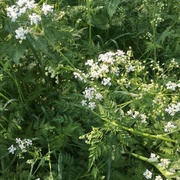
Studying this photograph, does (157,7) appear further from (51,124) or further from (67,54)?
(51,124)

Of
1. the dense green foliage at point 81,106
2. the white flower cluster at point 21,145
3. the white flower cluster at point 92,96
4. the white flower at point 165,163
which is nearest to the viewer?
the white flower at point 165,163

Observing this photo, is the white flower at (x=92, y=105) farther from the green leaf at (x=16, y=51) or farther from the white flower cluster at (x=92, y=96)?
the green leaf at (x=16, y=51)

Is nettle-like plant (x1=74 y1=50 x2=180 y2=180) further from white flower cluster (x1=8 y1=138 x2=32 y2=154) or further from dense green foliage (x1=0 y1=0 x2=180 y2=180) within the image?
white flower cluster (x1=8 y1=138 x2=32 y2=154)

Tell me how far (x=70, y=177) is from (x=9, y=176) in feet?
1.69

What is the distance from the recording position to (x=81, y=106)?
277cm

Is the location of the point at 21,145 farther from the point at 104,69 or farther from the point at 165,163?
the point at 165,163

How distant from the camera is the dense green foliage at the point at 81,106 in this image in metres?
2.46

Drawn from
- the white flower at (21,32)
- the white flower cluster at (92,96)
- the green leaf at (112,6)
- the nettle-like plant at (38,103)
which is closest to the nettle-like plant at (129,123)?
the white flower cluster at (92,96)

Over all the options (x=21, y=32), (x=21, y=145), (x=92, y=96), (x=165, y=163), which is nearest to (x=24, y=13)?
(x=21, y=32)

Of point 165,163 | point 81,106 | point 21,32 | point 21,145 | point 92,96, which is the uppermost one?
point 21,32

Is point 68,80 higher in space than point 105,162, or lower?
higher

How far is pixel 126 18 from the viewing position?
3.86 m

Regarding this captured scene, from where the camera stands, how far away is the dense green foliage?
2.46 metres

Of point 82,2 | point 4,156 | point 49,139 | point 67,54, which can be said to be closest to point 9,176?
point 4,156
